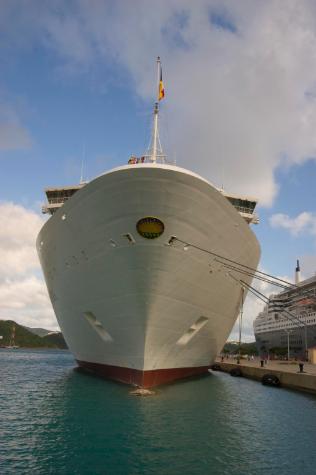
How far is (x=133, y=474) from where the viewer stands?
291 inches

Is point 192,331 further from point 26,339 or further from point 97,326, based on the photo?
point 26,339

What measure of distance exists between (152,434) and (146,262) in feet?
19.6

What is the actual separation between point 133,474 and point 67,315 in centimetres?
1279

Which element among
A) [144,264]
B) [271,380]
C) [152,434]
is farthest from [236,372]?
[152,434]

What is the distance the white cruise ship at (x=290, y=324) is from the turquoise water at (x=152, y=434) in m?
37.2

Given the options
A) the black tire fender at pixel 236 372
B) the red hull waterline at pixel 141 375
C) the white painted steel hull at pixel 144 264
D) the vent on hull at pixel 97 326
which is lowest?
the black tire fender at pixel 236 372

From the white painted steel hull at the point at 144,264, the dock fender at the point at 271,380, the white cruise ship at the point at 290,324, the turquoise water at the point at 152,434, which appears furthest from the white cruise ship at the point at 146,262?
the white cruise ship at the point at 290,324

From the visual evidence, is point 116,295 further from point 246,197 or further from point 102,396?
point 246,197

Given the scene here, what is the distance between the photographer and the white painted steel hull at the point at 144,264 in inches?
544

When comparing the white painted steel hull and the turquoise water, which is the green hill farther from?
the turquoise water

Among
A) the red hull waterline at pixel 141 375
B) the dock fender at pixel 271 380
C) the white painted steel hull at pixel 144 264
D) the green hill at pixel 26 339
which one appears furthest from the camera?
the green hill at pixel 26 339

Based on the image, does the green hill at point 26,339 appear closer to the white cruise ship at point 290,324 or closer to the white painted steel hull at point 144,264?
the white cruise ship at point 290,324

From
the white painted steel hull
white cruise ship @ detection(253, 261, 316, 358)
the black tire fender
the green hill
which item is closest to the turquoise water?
the white painted steel hull

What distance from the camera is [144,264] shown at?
14.2 meters
